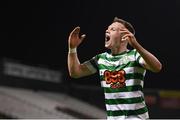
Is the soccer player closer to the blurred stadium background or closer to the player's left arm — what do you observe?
the player's left arm

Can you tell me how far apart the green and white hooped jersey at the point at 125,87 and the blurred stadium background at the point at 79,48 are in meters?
13.2

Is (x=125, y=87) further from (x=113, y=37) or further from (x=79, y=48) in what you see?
(x=79, y=48)

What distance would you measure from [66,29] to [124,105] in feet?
50.5

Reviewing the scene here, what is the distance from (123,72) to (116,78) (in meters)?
0.08

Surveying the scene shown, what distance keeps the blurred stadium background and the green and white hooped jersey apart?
521 inches

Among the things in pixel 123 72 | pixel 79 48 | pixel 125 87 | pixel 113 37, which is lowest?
pixel 79 48

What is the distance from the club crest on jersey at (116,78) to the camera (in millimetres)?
4156

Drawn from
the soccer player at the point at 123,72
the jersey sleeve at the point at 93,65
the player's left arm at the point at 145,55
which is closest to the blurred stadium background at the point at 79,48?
the jersey sleeve at the point at 93,65

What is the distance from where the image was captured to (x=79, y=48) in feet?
63.0

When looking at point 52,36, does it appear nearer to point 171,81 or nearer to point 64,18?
point 64,18

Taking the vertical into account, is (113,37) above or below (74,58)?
above

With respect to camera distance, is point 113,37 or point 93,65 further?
point 93,65

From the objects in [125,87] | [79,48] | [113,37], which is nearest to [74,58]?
[113,37]

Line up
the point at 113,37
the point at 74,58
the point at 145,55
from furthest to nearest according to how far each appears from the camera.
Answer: the point at 74,58 → the point at 113,37 → the point at 145,55
